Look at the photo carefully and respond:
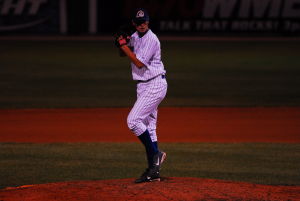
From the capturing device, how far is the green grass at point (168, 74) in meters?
15.5

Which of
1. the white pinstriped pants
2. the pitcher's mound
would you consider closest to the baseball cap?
the white pinstriped pants

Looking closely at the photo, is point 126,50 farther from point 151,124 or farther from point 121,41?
point 151,124

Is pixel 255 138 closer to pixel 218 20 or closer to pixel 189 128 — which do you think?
pixel 189 128

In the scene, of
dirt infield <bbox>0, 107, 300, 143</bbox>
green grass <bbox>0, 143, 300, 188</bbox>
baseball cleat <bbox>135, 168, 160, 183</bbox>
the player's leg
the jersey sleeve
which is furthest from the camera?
Result: dirt infield <bbox>0, 107, 300, 143</bbox>

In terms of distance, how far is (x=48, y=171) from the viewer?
831cm

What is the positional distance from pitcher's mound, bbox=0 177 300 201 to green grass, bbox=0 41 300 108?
7.89 meters

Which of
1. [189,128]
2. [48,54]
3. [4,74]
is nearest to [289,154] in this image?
[189,128]

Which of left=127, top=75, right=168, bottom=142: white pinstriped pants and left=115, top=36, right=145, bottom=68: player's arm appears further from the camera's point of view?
left=127, top=75, right=168, bottom=142: white pinstriped pants

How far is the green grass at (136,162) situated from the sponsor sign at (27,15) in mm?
27649

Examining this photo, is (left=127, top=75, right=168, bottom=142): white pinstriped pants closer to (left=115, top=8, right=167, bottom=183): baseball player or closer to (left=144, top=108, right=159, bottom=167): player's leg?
(left=115, top=8, right=167, bottom=183): baseball player

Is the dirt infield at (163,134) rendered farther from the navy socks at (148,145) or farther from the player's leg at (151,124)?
the player's leg at (151,124)

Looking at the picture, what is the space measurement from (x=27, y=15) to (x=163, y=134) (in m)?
27.3

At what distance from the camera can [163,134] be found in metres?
11.1

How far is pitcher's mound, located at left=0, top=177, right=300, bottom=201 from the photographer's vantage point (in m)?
6.14
